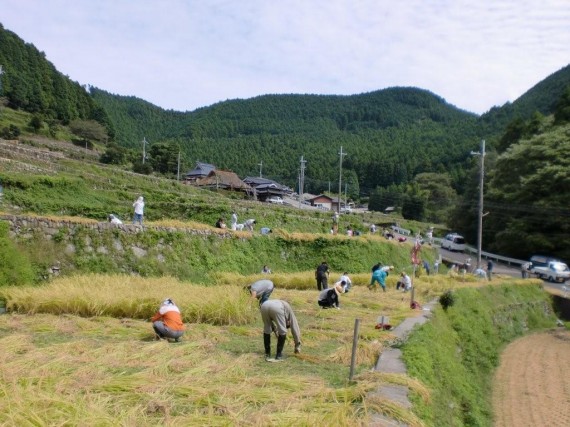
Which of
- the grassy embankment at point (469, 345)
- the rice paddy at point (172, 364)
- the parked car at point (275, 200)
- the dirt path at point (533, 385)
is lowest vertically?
the dirt path at point (533, 385)

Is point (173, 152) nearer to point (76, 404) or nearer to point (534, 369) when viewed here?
point (534, 369)

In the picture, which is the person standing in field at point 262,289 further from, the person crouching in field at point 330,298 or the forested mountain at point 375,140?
the forested mountain at point 375,140

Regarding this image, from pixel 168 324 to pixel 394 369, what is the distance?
141 inches

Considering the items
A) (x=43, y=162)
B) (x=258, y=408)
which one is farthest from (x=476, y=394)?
(x=43, y=162)

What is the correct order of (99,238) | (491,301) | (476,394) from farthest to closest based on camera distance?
(491,301) → (99,238) → (476,394)

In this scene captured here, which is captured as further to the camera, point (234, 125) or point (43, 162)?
point (234, 125)

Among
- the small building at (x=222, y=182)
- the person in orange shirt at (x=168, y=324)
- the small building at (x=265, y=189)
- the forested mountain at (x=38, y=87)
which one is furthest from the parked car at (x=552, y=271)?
the forested mountain at (x=38, y=87)

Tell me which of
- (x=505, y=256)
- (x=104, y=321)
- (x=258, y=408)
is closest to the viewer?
(x=258, y=408)

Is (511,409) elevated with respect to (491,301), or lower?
lower

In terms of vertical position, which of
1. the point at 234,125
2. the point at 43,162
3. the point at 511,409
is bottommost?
the point at 511,409

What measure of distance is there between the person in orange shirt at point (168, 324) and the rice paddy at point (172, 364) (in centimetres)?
29

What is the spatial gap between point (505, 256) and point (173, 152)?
4225 cm

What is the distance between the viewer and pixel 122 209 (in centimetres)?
2055

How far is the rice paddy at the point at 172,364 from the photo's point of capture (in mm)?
4629
